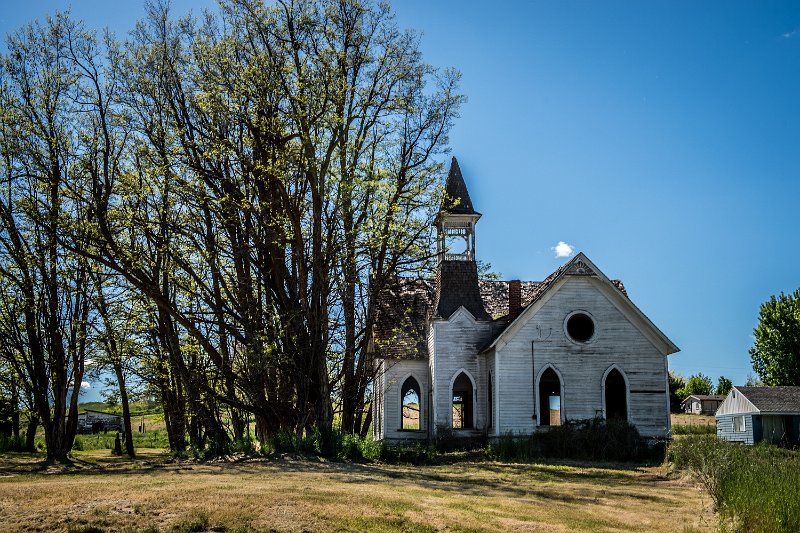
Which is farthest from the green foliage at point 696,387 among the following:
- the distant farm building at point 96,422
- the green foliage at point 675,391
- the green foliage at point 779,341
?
the distant farm building at point 96,422

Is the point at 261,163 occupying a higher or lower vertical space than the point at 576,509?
higher

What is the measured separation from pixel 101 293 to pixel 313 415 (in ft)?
31.1

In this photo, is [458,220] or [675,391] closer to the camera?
[458,220]

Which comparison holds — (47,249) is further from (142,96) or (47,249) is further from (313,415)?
(313,415)

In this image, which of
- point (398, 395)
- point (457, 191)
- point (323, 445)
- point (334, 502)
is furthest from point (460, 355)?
point (334, 502)

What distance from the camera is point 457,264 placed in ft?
112

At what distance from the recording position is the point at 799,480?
1269cm

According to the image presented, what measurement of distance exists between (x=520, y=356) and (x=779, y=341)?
44.8m

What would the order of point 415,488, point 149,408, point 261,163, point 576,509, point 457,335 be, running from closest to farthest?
1. point 576,509
2. point 415,488
3. point 261,163
4. point 149,408
5. point 457,335

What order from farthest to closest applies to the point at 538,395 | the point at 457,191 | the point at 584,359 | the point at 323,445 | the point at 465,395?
the point at 457,191 → the point at 465,395 → the point at 584,359 → the point at 538,395 → the point at 323,445

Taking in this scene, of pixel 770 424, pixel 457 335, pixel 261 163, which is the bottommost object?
pixel 770 424

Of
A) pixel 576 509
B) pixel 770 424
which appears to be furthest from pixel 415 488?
pixel 770 424

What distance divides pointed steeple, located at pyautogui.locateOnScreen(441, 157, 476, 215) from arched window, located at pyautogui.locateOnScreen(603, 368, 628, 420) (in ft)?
30.2

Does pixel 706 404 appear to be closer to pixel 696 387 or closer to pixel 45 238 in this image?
pixel 696 387
